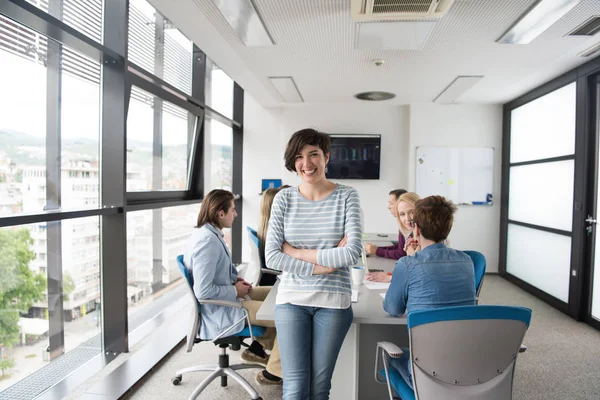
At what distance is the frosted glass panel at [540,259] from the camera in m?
4.40

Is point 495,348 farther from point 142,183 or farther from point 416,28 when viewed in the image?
point 142,183

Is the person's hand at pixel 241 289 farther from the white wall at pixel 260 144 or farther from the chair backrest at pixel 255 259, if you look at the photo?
the white wall at pixel 260 144

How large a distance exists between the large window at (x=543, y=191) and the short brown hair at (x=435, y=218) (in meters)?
3.39

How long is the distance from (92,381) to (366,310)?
193cm

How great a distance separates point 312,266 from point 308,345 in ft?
1.07

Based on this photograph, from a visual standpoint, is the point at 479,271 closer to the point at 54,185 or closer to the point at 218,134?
the point at 54,185

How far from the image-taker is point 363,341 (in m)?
2.40

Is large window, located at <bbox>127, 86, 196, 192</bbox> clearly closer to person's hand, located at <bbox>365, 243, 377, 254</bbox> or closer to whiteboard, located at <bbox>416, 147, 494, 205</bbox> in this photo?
person's hand, located at <bbox>365, 243, 377, 254</bbox>

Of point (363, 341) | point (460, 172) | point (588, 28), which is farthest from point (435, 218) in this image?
point (460, 172)

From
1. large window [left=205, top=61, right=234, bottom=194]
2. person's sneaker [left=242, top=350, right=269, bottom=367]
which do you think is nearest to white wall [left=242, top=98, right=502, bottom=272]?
large window [left=205, top=61, right=234, bottom=194]

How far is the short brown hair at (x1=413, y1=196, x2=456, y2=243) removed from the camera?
5.80ft

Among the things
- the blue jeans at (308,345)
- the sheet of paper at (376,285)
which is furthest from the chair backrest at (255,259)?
the blue jeans at (308,345)

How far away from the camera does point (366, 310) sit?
6.31ft

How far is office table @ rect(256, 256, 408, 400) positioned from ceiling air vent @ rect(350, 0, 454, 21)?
1.85 meters
